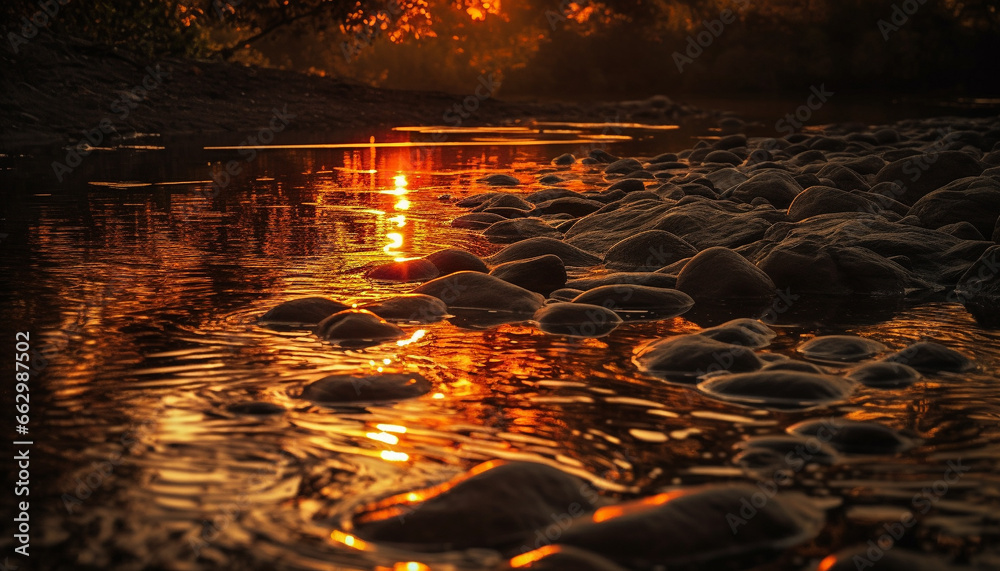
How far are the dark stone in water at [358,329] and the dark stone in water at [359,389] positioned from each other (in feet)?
2.59

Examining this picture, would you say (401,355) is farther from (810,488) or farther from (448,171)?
(448,171)

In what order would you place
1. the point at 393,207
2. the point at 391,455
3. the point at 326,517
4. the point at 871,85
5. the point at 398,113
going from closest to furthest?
the point at 326,517 < the point at 391,455 < the point at 393,207 < the point at 398,113 < the point at 871,85

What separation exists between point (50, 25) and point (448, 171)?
38.2 ft

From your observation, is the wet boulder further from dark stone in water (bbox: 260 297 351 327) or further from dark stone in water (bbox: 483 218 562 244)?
dark stone in water (bbox: 260 297 351 327)

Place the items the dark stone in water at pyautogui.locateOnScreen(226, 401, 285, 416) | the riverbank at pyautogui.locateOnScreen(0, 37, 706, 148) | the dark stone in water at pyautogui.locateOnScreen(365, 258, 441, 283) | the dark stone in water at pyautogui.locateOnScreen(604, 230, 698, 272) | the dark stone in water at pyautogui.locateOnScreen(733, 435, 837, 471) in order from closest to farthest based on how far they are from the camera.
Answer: the dark stone in water at pyautogui.locateOnScreen(733, 435, 837, 471), the dark stone in water at pyautogui.locateOnScreen(226, 401, 285, 416), the dark stone in water at pyautogui.locateOnScreen(365, 258, 441, 283), the dark stone in water at pyautogui.locateOnScreen(604, 230, 698, 272), the riverbank at pyautogui.locateOnScreen(0, 37, 706, 148)

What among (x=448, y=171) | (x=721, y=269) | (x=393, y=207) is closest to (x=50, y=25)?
(x=448, y=171)

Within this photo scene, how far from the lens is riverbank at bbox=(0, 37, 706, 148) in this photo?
18.1 metres

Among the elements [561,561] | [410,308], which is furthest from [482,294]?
[561,561]

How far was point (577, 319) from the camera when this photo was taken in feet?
17.8

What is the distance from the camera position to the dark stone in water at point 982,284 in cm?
609

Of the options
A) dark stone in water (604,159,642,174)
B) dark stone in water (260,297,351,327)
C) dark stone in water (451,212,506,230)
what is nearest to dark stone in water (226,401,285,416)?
dark stone in water (260,297,351,327)

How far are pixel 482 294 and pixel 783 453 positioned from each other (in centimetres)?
261

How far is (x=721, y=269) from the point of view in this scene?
627 cm

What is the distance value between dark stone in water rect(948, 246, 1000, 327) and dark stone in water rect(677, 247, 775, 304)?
1.11 meters
